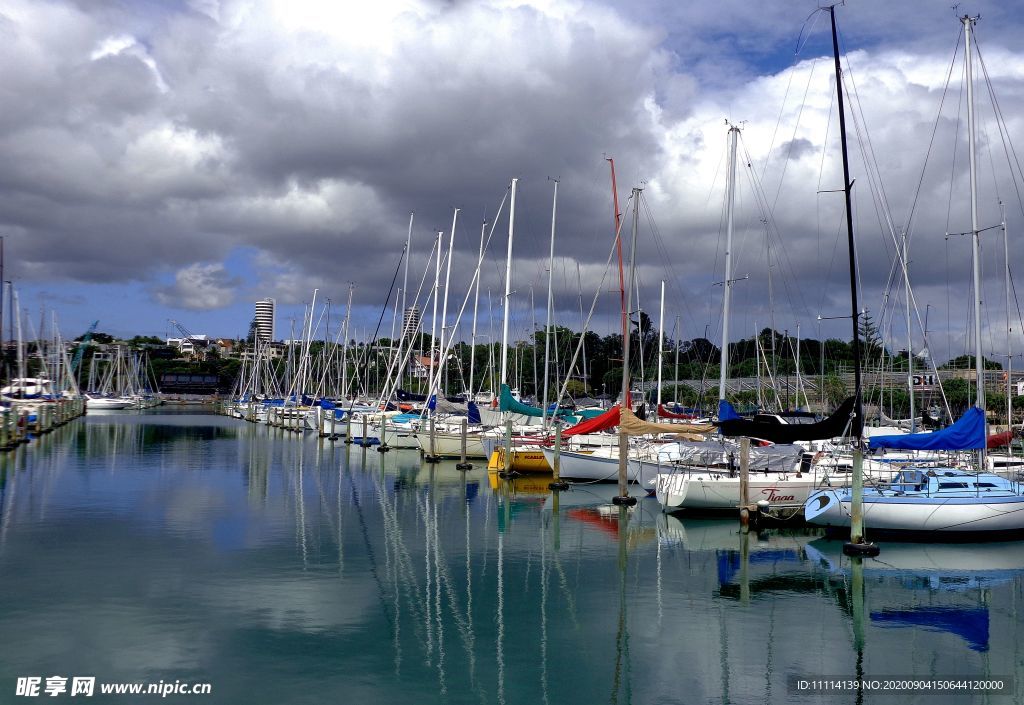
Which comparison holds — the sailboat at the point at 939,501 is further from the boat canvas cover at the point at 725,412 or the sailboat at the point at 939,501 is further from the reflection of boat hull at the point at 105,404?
the reflection of boat hull at the point at 105,404

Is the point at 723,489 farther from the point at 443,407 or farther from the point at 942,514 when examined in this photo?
the point at 443,407

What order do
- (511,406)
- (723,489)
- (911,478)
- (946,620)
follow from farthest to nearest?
1. (511,406)
2. (723,489)
3. (911,478)
4. (946,620)

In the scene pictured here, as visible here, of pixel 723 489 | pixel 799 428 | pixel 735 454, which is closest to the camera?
pixel 723 489

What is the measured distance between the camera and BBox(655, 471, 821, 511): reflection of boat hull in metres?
29.2

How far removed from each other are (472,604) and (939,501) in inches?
606

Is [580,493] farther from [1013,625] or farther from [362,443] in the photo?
[362,443]

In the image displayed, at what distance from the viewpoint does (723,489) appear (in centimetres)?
3050

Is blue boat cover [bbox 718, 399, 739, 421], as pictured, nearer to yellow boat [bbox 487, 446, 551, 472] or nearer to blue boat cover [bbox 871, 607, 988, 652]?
yellow boat [bbox 487, 446, 551, 472]

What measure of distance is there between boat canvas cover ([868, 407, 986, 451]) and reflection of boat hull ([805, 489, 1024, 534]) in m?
2.53

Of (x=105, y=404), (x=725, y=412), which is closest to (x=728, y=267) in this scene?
(x=725, y=412)

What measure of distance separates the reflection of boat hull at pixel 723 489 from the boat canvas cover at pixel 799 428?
1.69m

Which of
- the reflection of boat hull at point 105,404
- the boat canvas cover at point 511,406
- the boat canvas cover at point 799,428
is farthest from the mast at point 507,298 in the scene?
the reflection of boat hull at point 105,404

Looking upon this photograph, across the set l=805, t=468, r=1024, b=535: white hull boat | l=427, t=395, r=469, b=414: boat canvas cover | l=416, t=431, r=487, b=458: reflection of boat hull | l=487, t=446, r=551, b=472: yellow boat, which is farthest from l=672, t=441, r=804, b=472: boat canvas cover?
l=427, t=395, r=469, b=414: boat canvas cover

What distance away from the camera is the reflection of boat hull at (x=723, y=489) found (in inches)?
1148
